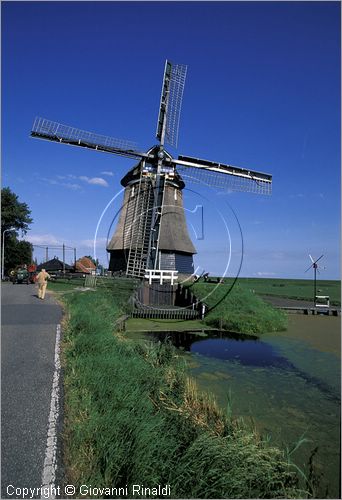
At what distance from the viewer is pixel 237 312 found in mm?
19078

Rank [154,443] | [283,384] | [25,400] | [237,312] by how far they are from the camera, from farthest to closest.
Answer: [237,312]
[283,384]
[25,400]
[154,443]

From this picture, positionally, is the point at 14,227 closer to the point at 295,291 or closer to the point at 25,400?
the point at 295,291

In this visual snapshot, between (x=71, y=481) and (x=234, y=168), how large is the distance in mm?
20633

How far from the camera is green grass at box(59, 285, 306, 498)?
352 cm

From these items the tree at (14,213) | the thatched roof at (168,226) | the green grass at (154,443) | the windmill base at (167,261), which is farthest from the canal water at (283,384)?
the tree at (14,213)

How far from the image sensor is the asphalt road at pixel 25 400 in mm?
3276

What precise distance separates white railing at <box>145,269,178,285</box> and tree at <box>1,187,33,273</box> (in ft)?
117

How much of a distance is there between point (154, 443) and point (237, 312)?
15.5 meters

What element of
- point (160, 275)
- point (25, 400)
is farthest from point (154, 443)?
point (160, 275)

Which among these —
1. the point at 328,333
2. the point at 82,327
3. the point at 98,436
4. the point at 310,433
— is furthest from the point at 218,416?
the point at 328,333

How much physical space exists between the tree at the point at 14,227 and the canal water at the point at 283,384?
44428 mm

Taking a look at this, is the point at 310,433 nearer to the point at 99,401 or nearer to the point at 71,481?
the point at 99,401

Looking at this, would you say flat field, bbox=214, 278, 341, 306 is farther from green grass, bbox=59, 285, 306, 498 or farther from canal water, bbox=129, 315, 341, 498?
green grass, bbox=59, 285, 306, 498

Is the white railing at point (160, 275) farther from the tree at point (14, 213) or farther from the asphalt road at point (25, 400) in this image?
the tree at point (14, 213)
